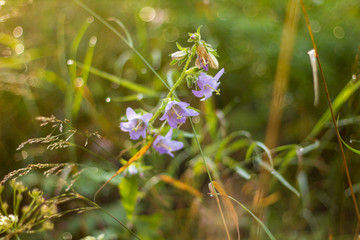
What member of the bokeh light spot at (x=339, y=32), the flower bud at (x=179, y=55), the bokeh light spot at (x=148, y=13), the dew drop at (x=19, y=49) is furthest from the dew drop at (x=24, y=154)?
the bokeh light spot at (x=339, y=32)

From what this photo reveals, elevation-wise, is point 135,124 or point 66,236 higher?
point 135,124

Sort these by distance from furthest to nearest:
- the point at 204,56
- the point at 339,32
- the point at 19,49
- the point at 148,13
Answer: the point at 148,13
the point at 339,32
the point at 19,49
the point at 204,56

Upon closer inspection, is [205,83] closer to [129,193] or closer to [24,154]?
[129,193]

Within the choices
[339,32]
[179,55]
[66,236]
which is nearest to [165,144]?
→ [179,55]

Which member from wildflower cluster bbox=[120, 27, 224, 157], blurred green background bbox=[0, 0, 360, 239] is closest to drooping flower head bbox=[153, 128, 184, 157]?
wildflower cluster bbox=[120, 27, 224, 157]

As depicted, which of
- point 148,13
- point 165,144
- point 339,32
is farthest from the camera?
point 148,13

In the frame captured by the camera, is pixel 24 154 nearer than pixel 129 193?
No
